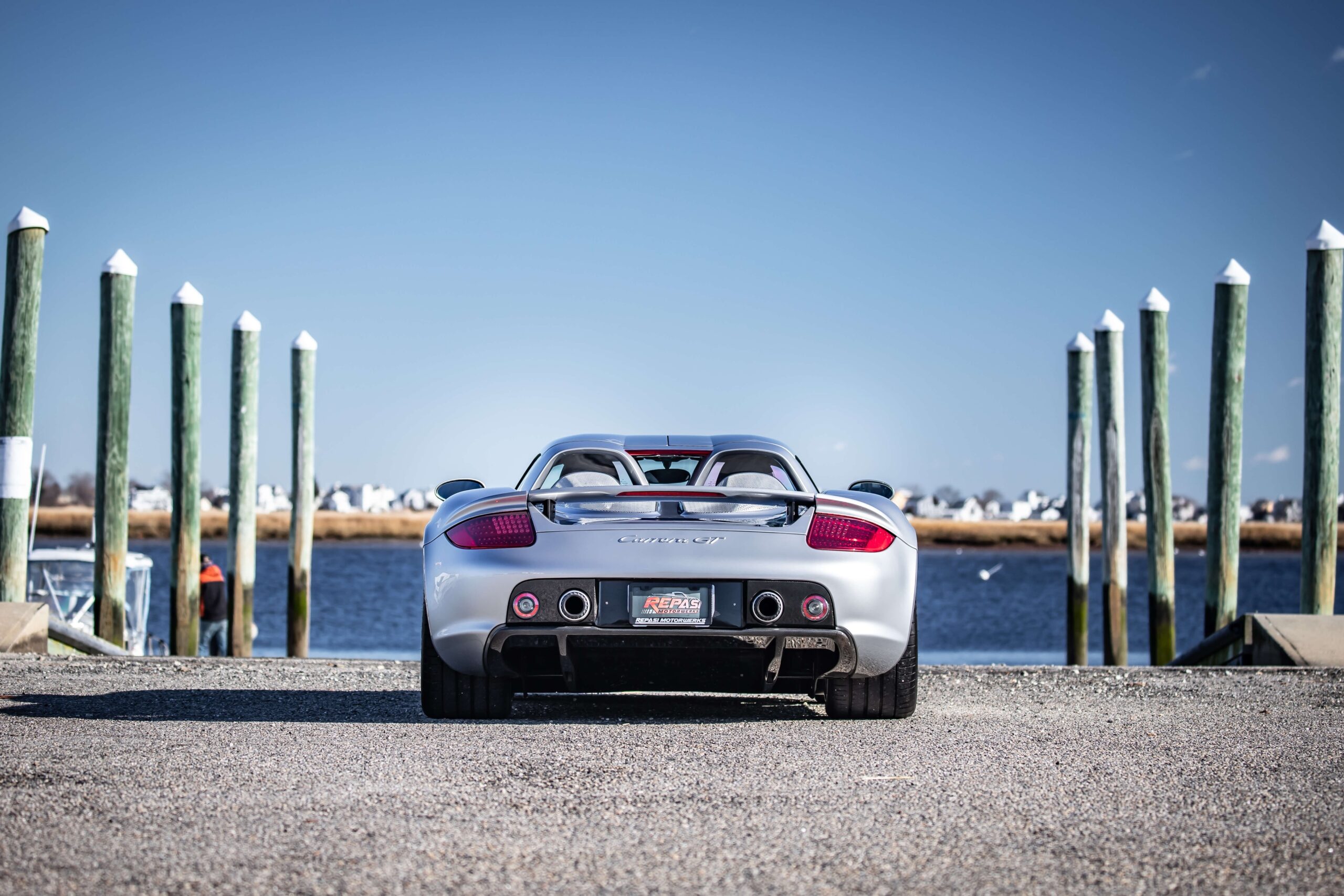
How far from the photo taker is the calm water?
28.6 meters

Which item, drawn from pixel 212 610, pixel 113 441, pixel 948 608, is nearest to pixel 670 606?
pixel 113 441

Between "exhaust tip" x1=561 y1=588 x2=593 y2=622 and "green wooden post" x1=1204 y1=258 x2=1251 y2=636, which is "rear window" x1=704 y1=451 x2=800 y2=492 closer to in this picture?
"exhaust tip" x1=561 y1=588 x2=593 y2=622

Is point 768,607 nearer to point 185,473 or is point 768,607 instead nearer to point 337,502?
point 185,473

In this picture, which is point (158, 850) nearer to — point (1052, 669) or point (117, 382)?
point (1052, 669)

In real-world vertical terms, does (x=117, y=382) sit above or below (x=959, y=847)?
Answer: above

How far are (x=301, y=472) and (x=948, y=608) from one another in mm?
30970

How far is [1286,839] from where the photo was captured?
11.7 feet

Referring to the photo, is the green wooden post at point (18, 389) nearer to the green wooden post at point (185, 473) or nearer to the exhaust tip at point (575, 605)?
the green wooden post at point (185, 473)

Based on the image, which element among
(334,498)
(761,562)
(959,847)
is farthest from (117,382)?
(334,498)

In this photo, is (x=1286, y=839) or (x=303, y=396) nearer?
(x=1286, y=839)

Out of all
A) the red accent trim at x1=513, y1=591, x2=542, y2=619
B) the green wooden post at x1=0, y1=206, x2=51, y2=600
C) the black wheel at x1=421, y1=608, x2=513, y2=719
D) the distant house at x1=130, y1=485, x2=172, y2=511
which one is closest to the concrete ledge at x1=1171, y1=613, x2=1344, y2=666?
the black wheel at x1=421, y1=608, x2=513, y2=719

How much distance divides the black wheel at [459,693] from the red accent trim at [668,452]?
1.33m

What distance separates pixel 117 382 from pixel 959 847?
10.8 meters

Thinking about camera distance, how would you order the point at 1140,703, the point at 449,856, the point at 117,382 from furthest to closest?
1. the point at 117,382
2. the point at 1140,703
3. the point at 449,856
